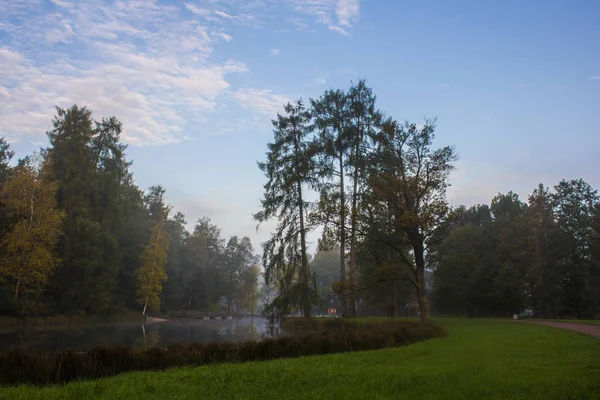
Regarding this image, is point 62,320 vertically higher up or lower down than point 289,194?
lower down

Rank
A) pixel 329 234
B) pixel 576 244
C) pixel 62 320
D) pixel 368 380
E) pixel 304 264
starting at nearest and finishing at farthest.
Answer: pixel 368 380 → pixel 329 234 → pixel 304 264 → pixel 62 320 → pixel 576 244

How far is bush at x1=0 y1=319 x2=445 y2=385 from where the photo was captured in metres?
9.29

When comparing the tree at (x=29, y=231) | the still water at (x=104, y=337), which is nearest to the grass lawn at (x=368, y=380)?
the still water at (x=104, y=337)

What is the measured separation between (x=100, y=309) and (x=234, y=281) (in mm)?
51979

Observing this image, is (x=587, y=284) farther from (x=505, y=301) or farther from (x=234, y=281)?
(x=234, y=281)

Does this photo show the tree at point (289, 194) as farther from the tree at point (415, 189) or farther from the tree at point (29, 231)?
the tree at point (29, 231)

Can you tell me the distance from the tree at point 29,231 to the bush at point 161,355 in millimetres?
30996

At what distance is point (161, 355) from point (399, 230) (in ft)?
64.2

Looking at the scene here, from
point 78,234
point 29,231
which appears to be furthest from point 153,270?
point 29,231

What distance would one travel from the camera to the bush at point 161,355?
9289 mm

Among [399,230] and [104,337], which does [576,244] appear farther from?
[104,337]

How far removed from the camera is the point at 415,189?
2672 centimetres

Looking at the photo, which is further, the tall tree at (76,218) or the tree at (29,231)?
the tall tree at (76,218)

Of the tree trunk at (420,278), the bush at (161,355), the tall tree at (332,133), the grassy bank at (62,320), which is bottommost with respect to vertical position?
the grassy bank at (62,320)
